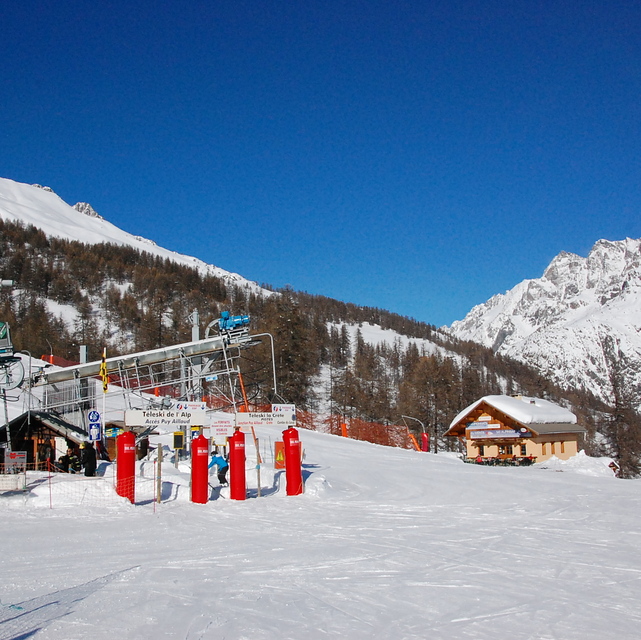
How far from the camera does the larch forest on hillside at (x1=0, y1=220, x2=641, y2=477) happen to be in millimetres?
54062

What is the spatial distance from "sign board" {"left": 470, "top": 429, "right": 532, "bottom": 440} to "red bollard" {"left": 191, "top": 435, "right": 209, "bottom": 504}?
3102 cm

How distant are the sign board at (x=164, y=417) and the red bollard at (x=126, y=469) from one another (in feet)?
4.58

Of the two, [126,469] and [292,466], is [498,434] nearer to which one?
[292,466]

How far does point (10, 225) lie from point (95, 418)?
163 meters

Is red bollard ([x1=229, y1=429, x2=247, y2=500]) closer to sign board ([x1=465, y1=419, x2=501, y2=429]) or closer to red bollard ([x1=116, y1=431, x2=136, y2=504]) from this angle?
red bollard ([x1=116, y1=431, x2=136, y2=504])

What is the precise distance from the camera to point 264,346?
59.8 m

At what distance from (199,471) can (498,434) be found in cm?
3134

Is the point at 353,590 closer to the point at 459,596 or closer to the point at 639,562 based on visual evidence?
the point at 459,596

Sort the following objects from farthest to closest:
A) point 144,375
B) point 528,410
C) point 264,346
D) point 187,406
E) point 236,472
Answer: point 264,346 < point 528,410 < point 144,375 < point 187,406 < point 236,472

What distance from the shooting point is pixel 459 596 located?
7.22 m

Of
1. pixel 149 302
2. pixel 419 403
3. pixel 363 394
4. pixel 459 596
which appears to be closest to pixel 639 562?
pixel 459 596

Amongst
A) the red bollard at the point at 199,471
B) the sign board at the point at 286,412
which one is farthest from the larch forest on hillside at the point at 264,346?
the red bollard at the point at 199,471

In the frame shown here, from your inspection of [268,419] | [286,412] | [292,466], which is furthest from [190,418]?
[292,466]

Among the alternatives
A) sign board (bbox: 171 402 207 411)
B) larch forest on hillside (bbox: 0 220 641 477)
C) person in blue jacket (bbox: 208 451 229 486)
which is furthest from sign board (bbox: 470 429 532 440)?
sign board (bbox: 171 402 207 411)
